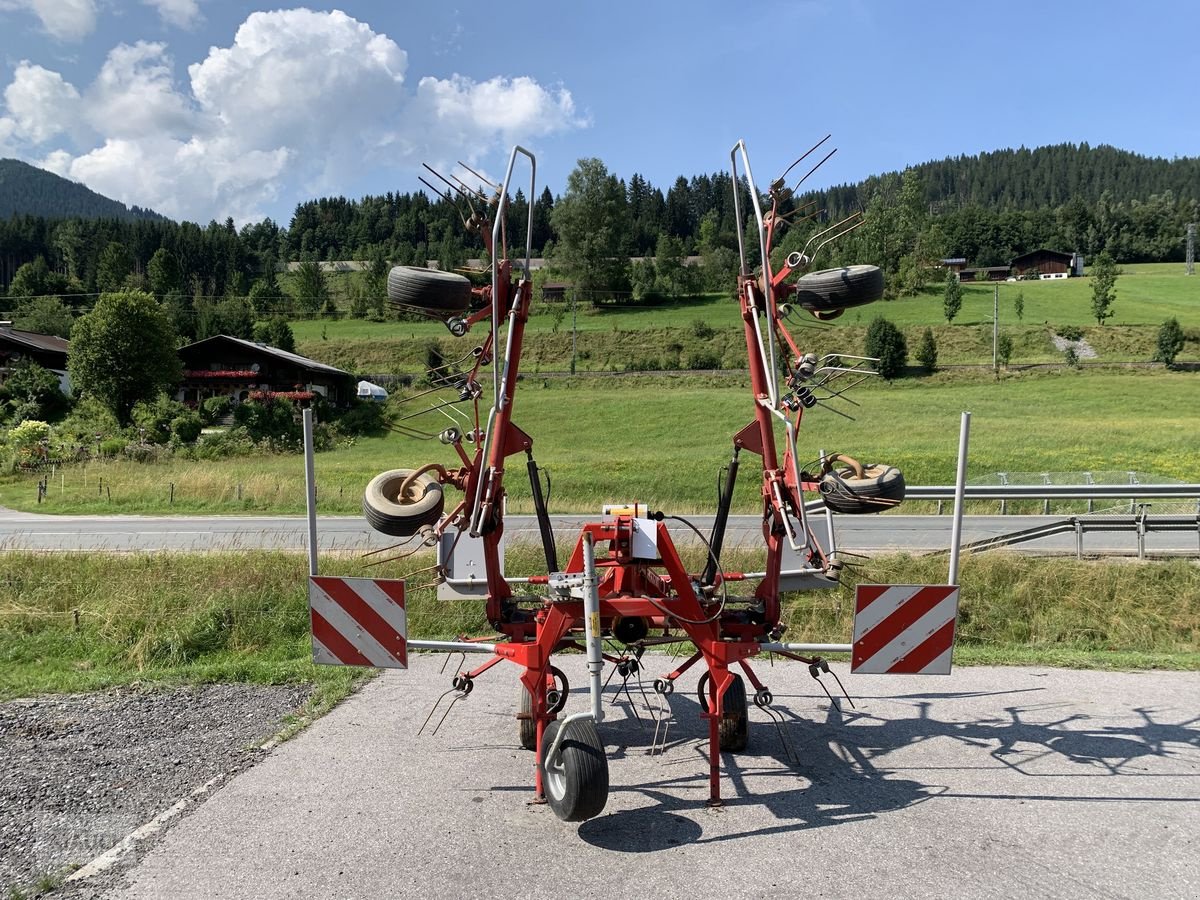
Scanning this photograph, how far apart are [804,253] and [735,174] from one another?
0.69 m

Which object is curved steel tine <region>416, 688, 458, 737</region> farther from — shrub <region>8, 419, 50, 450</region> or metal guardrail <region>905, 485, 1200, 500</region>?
shrub <region>8, 419, 50, 450</region>

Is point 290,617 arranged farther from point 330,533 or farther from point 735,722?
point 330,533

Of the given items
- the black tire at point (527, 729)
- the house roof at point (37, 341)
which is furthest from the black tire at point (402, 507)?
the house roof at point (37, 341)

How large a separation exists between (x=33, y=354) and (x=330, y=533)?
44027 millimetres

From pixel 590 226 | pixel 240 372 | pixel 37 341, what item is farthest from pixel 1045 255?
pixel 37 341

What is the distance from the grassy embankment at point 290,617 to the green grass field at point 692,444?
1199 centimetres

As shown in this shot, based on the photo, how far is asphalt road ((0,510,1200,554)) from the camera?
14102mm

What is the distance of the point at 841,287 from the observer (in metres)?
4.96

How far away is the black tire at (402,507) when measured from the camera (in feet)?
16.5

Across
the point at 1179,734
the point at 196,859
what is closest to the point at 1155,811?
the point at 1179,734

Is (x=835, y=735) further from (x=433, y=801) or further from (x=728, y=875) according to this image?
(x=433, y=801)

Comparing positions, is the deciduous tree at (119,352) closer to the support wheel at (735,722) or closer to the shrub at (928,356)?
the shrub at (928,356)

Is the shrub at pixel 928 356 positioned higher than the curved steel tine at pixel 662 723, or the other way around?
the shrub at pixel 928 356

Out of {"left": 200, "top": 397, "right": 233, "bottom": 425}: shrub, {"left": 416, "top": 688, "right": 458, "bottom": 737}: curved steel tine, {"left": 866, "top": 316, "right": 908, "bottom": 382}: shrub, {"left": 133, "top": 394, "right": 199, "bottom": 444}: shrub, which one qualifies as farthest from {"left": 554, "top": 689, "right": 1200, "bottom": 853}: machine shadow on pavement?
{"left": 866, "top": 316, "right": 908, "bottom": 382}: shrub
